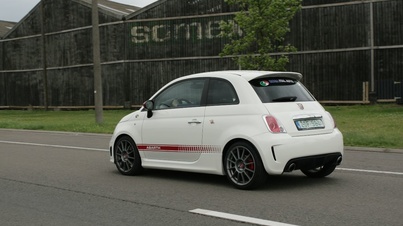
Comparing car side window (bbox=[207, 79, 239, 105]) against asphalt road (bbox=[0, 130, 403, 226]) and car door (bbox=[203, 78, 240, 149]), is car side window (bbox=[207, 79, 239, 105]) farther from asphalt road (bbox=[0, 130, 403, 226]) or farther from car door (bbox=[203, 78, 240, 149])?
asphalt road (bbox=[0, 130, 403, 226])

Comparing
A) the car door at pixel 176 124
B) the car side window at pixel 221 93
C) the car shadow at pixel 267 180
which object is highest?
the car side window at pixel 221 93

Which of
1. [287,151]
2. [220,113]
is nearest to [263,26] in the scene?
[220,113]

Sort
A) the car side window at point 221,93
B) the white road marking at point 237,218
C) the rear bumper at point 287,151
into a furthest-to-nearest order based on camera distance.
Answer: the car side window at point 221,93
the rear bumper at point 287,151
the white road marking at point 237,218

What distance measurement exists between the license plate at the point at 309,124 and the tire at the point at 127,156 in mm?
2942

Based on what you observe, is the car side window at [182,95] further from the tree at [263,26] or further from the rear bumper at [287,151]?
the tree at [263,26]

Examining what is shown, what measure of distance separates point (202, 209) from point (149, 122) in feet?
8.71

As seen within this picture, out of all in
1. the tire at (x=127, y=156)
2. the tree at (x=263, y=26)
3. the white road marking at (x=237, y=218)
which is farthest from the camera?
the tree at (x=263, y=26)

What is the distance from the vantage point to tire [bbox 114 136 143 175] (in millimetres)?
8797

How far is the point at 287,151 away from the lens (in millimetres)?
6918

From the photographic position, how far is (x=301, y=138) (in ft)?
23.3

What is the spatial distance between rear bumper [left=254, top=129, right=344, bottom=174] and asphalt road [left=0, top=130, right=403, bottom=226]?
0.39 meters

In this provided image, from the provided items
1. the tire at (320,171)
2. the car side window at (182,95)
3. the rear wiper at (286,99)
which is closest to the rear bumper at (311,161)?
the tire at (320,171)

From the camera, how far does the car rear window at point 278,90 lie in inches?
294

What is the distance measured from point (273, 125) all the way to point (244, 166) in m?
0.72
